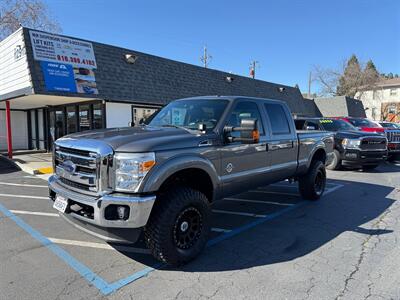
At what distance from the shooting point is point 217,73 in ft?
60.4

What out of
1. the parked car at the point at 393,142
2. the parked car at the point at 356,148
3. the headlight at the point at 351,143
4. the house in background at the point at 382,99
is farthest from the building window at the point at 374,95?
the headlight at the point at 351,143

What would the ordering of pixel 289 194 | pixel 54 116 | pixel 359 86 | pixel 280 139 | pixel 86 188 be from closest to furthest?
pixel 86 188
pixel 280 139
pixel 289 194
pixel 54 116
pixel 359 86

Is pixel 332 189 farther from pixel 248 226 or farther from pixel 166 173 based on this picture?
pixel 166 173

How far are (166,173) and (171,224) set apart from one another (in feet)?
1.89

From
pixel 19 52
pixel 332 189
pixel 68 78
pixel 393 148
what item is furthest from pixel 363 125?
pixel 19 52

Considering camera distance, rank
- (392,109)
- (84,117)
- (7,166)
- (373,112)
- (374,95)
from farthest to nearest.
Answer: (374,95) < (373,112) < (392,109) < (84,117) < (7,166)

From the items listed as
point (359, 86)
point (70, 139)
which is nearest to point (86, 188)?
point (70, 139)

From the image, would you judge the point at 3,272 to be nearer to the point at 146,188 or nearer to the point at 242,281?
the point at 146,188

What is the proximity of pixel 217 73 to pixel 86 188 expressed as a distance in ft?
51.8

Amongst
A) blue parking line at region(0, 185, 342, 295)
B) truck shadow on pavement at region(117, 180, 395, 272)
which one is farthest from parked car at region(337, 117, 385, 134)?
blue parking line at region(0, 185, 342, 295)

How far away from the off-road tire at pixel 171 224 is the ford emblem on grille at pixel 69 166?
3.57ft

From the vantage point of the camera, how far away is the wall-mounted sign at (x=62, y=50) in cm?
1078

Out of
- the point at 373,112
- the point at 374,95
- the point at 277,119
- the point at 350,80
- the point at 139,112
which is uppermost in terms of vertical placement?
the point at 350,80

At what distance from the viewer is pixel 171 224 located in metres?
3.53
